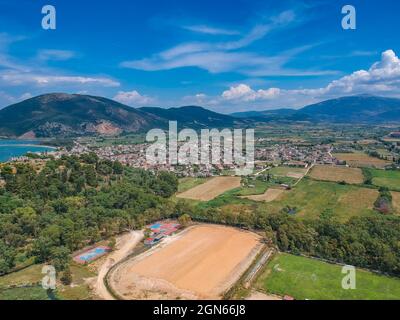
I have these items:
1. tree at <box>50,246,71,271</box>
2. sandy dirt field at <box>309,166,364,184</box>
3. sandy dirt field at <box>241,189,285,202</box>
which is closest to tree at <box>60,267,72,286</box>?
tree at <box>50,246,71,271</box>

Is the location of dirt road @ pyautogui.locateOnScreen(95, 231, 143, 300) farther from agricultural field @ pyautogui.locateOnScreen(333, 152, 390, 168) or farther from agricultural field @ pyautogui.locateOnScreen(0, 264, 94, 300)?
agricultural field @ pyautogui.locateOnScreen(333, 152, 390, 168)

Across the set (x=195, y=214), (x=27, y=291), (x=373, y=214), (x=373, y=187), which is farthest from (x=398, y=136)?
(x=27, y=291)

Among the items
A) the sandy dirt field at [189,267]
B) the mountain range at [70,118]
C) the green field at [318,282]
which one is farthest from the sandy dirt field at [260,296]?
the mountain range at [70,118]

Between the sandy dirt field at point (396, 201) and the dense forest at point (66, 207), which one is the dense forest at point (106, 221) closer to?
the dense forest at point (66, 207)

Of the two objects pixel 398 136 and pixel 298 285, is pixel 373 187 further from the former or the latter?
pixel 398 136

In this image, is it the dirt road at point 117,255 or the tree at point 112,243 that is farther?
the tree at point 112,243

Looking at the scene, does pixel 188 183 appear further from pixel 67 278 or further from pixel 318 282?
pixel 318 282
